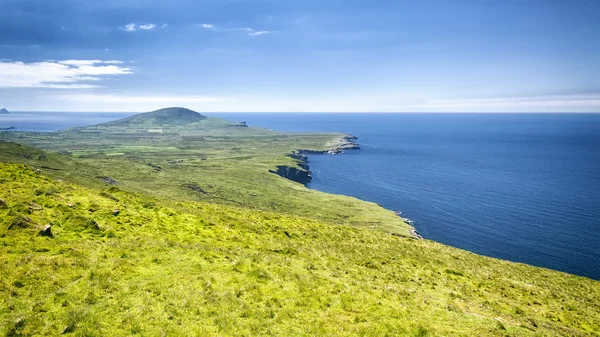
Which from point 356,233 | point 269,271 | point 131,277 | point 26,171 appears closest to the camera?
point 131,277

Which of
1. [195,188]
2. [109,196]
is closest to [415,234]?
[109,196]

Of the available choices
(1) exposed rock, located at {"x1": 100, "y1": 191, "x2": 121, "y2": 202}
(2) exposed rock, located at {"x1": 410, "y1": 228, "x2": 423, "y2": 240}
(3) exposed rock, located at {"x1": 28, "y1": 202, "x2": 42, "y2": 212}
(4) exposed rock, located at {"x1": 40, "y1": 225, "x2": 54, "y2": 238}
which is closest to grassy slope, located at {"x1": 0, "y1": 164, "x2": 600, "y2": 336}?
(3) exposed rock, located at {"x1": 28, "y1": 202, "x2": 42, "y2": 212}

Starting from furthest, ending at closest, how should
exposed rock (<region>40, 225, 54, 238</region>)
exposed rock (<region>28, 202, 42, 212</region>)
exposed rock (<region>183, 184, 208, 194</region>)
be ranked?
exposed rock (<region>183, 184, 208, 194</region>)
exposed rock (<region>28, 202, 42, 212</region>)
exposed rock (<region>40, 225, 54, 238</region>)

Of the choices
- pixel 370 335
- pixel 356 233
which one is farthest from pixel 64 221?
pixel 356 233

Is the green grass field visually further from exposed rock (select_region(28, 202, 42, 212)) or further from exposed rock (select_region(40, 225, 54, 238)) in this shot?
exposed rock (select_region(40, 225, 54, 238))

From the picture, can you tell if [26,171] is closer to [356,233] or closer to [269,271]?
[269,271]

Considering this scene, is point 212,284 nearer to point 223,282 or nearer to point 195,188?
point 223,282

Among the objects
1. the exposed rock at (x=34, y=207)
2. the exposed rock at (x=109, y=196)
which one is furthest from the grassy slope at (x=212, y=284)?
the exposed rock at (x=109, y=196)

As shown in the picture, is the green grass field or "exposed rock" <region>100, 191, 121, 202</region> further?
"exposed rock" <region>100, 191, 121, 202</region>
